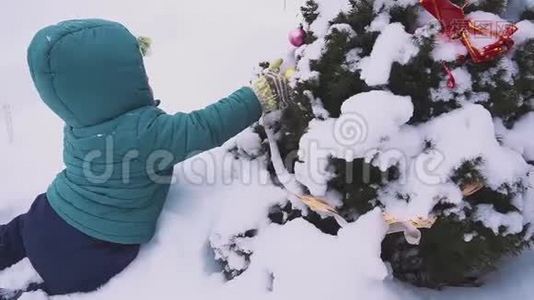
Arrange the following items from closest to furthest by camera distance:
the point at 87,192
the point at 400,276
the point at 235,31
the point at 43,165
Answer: the point at 400,276
the point at 87,192
the point at 43,165
the point at 235,31

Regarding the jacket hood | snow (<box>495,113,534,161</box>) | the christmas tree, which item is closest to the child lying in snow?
the jacket hood

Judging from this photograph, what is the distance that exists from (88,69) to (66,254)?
0.52 m

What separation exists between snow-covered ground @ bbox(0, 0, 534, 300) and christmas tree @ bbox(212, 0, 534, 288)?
4.3 inches

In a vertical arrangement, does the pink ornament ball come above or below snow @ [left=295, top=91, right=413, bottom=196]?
above

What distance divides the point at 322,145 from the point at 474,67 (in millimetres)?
339

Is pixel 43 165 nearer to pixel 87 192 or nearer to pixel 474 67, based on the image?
pixel 87 192

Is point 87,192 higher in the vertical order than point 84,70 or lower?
lower

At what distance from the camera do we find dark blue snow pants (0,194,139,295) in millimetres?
1566

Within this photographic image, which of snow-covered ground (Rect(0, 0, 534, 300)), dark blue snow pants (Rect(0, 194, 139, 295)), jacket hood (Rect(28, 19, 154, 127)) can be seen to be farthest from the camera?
dark blue snow pants (Rect(0, 194, 139, 295))

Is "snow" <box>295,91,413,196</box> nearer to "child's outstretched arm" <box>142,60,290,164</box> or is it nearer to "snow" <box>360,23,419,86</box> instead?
"snow" <box>360,23,419,86</box>

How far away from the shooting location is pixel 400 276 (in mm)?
1408

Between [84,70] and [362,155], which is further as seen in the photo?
[84,70]

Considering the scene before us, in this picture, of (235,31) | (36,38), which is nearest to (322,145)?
(36,38)

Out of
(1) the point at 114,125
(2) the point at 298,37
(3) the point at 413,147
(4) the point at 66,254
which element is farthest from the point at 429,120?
(4) the point at 66,254
